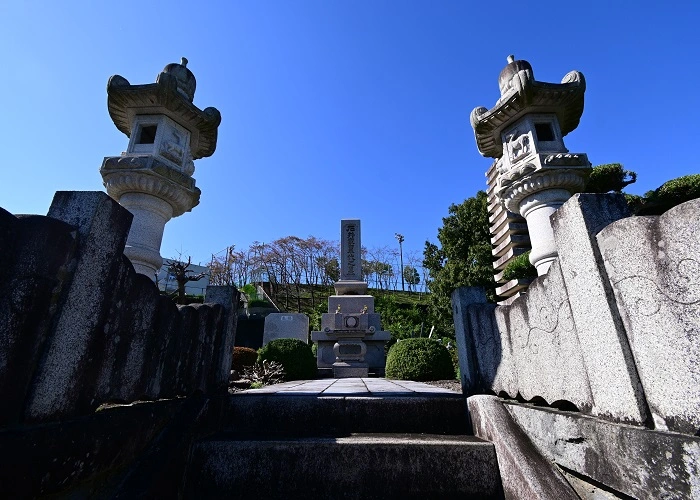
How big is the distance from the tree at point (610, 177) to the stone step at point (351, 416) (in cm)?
1326

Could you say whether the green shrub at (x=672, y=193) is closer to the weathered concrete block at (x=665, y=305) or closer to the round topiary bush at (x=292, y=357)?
the round topiary bush at (x=292, y=357)

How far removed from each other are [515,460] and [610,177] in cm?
1460

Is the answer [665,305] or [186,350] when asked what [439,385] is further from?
[665,305]

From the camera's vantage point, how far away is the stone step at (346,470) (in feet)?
7.48

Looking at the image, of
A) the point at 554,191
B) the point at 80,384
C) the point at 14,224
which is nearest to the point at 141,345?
the point at 80,384

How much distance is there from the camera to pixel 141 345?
230 centimetres

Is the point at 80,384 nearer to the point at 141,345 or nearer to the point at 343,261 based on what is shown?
the point at 141,345

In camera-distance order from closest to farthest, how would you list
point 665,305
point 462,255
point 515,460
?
point 665,305 < point 515,460 < point 462,255

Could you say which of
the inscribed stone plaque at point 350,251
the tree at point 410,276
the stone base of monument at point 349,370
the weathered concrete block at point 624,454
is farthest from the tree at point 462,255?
the tree at point 410,276

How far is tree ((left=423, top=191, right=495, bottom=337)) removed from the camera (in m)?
16.8

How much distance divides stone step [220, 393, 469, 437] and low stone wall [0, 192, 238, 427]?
884 mm

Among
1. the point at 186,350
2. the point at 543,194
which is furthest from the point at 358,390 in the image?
the point at 543,194

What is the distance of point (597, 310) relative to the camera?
64.9 inches

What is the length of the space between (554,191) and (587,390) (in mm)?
5050
